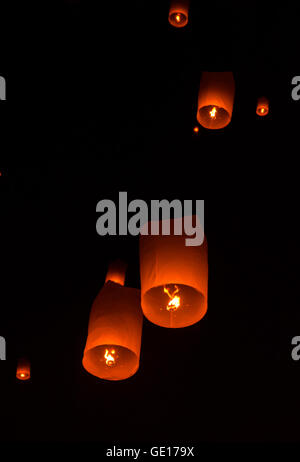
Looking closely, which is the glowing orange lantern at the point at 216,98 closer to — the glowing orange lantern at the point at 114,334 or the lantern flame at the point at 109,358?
Answer: the glowing orange lantern at the point at 114,334

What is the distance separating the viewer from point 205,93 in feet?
10.6

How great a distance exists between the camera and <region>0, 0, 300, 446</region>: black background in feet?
11.8

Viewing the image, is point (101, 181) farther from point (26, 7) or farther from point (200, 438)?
point (200, 438)

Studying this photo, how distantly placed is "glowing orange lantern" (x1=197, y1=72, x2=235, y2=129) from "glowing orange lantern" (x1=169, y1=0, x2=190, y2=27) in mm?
304

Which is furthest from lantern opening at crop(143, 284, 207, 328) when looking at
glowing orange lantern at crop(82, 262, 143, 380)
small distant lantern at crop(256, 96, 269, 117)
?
small distant lantern at crop(256, 96, 269, 117)

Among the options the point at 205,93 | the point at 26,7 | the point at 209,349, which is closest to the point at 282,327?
the point at 209,349

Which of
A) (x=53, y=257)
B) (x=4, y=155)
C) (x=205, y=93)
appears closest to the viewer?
(x=205, y=93)

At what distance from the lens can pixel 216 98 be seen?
127 inches

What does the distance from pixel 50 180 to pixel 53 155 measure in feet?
0.56

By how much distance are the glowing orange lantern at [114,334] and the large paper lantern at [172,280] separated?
0.15 m

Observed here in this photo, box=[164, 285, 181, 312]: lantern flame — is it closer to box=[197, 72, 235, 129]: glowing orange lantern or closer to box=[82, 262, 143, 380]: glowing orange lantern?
box=[82, 262, 143, 380]: glowing orange lantern

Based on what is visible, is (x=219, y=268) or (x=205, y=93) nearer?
(x=205, y=93)

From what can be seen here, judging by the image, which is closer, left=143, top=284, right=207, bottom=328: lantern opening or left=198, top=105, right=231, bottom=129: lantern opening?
left=143, top=284, right=207, bottom=328: lantern opening

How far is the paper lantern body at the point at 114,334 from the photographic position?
227 cm
